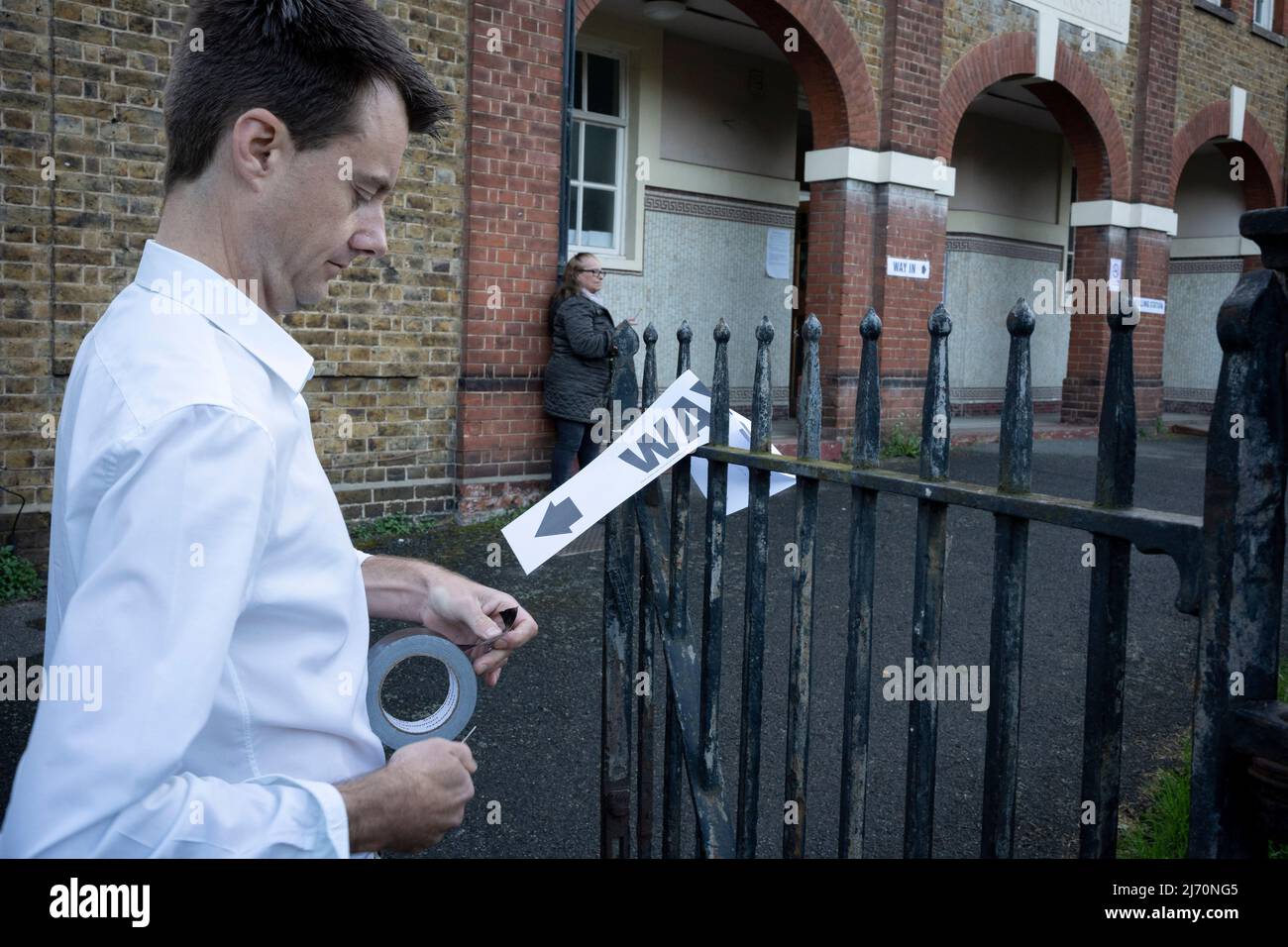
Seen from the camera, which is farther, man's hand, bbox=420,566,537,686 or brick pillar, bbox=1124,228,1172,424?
brick pillar, bbox=1124,228,1172,424

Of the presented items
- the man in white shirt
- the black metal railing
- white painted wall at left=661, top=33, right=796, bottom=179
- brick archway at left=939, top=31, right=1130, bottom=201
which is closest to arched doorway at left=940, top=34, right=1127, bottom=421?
brick archway at left=939, top=31, right=1130, bottom=201

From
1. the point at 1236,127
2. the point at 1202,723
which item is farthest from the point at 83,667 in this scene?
the point at 1236,127

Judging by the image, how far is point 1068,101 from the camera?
13.3m

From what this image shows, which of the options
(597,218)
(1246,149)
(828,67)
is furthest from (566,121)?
(1246,149)

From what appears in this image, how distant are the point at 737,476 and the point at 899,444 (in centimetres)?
906

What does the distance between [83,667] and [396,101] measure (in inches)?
33.2

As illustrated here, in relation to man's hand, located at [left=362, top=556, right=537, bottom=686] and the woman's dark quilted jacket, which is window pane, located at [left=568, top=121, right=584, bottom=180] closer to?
the woman's dark quilted jacket

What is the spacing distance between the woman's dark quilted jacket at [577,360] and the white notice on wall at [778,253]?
5.30m

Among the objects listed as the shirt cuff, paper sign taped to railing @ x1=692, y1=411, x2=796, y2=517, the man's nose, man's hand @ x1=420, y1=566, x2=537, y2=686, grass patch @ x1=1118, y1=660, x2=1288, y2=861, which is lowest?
grass patch @ x1=1118, y1=660, x2=1288, y2=861

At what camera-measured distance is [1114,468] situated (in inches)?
58.2

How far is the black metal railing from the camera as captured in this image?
1.27 m

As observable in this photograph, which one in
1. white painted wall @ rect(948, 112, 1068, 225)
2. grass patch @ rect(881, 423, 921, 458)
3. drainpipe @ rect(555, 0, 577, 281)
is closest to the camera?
drainpipe @ rect(555, 0, 577, 281)

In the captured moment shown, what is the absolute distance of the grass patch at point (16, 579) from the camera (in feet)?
19.4

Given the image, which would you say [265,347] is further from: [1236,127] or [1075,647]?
[1236,127]
